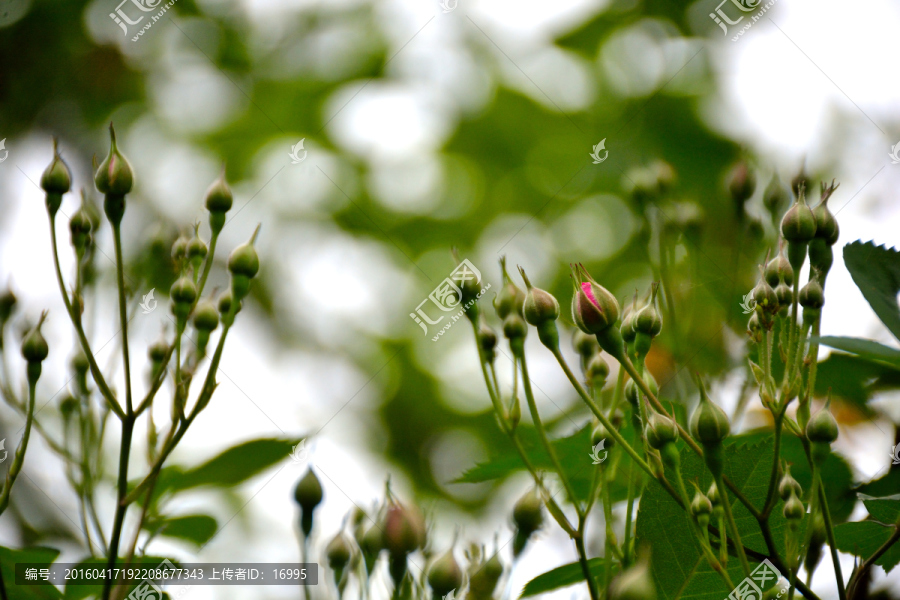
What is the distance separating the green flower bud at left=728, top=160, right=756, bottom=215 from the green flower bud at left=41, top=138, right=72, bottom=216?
128 centimetres

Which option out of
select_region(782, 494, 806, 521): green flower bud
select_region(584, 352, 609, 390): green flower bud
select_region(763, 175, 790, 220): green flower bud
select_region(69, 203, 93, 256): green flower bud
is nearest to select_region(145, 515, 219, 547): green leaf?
select_region(69, 203, 93, 256): green flower bud

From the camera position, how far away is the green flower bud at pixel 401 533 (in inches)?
24.7

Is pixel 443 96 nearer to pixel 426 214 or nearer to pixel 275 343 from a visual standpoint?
pixel 426 214

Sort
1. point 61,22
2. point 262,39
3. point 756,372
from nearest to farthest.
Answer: point 756,372, point 61,22, point 262,39

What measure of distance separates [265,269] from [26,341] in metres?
2.36

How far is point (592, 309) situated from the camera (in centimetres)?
81

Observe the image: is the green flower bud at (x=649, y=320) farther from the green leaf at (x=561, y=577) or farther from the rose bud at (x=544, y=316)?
the green leaf at (x=561, y=577)

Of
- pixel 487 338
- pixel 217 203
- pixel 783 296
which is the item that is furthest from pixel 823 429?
pixel 217 203

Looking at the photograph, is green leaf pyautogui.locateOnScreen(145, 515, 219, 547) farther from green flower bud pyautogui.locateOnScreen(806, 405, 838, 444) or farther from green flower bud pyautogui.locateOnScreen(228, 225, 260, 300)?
green flower bud pyautogui.locateOnScreen(806, 405, 838, 444)

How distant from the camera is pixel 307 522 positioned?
793 millimetres

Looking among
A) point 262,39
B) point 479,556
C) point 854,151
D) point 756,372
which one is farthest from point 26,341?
point 262,39

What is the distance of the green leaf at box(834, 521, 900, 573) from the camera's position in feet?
2.91

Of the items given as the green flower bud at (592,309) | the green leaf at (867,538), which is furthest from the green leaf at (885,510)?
the green flower bud at (592,309)

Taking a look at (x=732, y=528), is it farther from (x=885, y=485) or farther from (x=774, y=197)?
(x=774, y=197)
